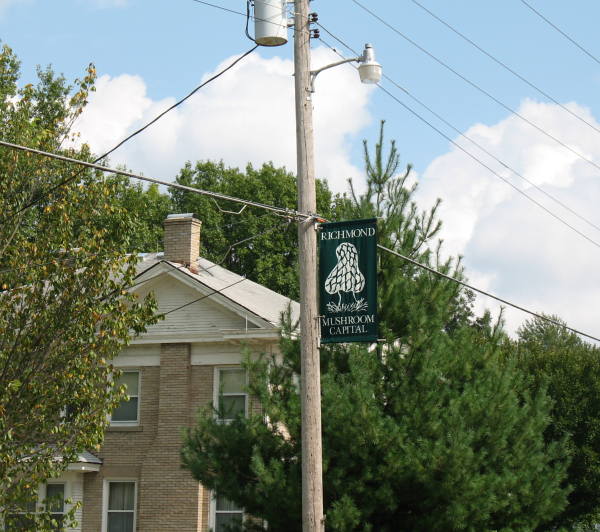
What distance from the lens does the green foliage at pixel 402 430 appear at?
14148 mm

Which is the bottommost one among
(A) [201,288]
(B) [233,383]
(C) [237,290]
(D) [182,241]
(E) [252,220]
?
(B) [233,383]

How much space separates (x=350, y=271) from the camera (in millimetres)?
13047

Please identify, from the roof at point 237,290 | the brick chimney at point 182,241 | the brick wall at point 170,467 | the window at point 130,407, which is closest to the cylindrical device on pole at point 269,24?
the roof at point 237,290

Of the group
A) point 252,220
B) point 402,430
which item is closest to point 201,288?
point 402,430

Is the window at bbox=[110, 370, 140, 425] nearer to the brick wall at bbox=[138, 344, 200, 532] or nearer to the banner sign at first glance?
the brick wall at bbox=[138, 344, 200, 532]

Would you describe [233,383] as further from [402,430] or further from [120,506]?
[402,430]

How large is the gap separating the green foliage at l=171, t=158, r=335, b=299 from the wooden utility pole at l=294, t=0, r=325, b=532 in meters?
31.5

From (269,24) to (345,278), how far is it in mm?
3397

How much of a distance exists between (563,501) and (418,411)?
11.3 ft

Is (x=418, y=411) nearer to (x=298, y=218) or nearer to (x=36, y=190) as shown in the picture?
(x=298, y=218)

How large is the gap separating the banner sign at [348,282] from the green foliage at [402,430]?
5.59ft

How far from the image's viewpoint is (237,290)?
27.6 m

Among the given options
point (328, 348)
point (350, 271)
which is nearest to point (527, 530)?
point (328, 348)

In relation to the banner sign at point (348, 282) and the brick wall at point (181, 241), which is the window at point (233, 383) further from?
the banner sign at point (348, 282)
